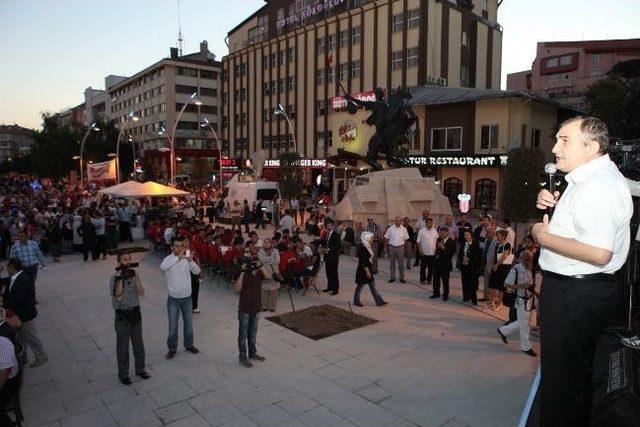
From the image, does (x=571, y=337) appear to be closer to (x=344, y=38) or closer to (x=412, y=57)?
(x=412, y=57)

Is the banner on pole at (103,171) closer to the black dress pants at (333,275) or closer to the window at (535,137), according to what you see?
the black dress pants at (333,275)

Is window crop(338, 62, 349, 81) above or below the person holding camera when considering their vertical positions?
above

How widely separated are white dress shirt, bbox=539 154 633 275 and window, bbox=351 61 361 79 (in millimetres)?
45044

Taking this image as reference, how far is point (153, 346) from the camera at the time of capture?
8156mm

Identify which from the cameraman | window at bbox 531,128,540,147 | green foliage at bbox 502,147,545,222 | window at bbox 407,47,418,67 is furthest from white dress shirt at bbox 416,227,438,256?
window at bbox 407,47,418,67

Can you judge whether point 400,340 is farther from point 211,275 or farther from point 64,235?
point 64,235

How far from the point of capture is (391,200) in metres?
18.3

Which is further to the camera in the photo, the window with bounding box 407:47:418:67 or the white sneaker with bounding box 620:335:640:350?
the window with bounding box 407:47:418:67

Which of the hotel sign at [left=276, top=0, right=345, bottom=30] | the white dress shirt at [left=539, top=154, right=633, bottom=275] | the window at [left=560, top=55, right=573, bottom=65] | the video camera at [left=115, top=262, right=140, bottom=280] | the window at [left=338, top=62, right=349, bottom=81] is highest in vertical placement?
the hotel sign at [left=276, top=0, right=345, bottom=30]

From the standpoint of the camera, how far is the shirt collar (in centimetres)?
245

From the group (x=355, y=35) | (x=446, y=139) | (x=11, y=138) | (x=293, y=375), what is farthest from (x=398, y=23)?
(x=11, y=138)

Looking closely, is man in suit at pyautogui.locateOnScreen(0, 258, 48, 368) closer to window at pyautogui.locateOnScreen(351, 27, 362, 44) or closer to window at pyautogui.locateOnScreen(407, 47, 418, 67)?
window at pyautogui.locateOnScreen(407, 47, 418, 67)

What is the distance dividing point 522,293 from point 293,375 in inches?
161

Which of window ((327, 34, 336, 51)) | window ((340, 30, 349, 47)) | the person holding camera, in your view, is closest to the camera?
the person holding camera
